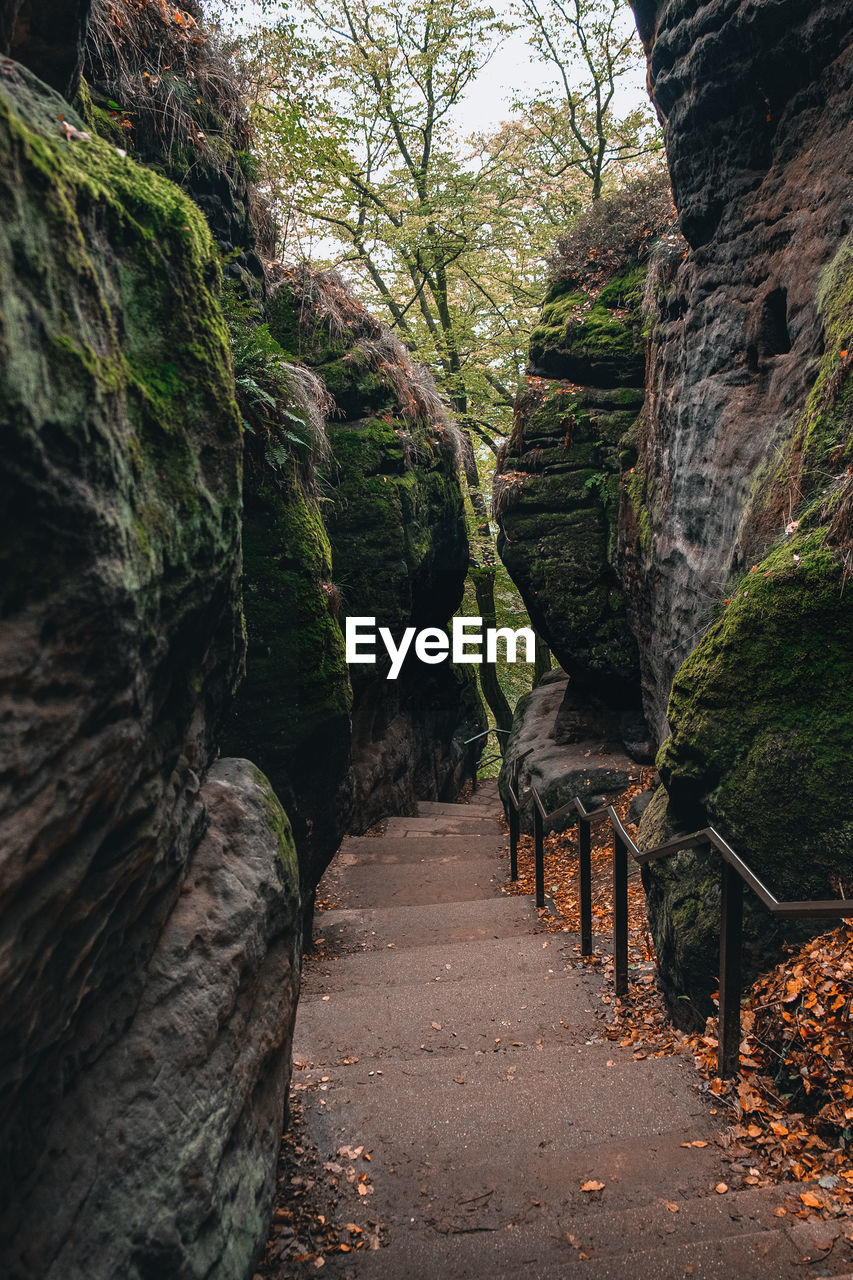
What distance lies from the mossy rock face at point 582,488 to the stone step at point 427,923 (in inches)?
166

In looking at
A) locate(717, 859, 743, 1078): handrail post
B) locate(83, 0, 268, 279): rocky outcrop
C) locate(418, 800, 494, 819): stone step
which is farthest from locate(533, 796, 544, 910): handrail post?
locate(418, 800, 494, 819): stone step

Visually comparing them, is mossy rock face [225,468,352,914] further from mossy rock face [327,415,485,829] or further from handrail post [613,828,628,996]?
mossy rock face [327,415,485,829]

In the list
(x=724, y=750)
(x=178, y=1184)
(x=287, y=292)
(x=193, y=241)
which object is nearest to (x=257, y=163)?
(x=287, y=292)

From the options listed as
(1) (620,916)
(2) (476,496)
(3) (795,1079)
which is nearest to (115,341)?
(3) (795,1079)

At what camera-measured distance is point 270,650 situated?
621 centimetres

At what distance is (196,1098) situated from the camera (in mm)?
2602

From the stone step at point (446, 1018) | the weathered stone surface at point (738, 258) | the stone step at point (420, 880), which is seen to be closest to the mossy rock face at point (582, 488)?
the weathered stone surface at point (738, 258)

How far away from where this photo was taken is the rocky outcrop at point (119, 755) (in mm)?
1818

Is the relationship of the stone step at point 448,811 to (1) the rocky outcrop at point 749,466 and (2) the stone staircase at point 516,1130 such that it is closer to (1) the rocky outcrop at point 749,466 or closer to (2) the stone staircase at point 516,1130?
(1) the rocky outcrop at point 749,466

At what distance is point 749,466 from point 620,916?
3701 mm

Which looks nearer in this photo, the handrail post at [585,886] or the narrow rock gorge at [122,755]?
the narrow rock gorge at [122,755]

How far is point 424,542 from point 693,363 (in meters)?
5.31

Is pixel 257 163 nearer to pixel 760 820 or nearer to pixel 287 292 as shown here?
pixel 287 292

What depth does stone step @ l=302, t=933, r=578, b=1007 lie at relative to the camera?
608 centimetres
